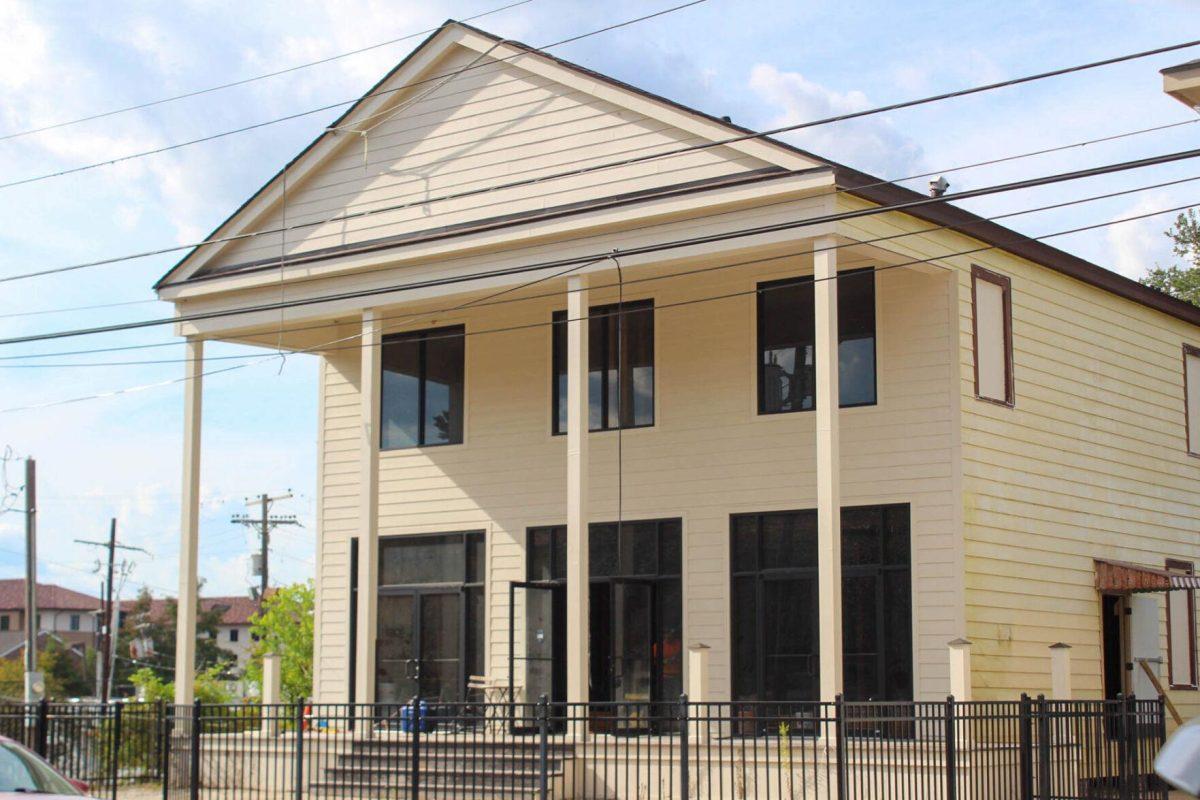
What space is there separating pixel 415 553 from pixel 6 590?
96.2m

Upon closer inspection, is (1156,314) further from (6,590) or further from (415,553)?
(6,590)

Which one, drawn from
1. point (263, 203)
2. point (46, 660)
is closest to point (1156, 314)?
point (263, 203)

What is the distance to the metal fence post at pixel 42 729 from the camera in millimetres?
20078

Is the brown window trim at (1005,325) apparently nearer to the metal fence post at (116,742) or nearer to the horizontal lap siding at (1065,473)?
the horizontal lap siding at (1065,473)

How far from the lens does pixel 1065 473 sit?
69.4ft

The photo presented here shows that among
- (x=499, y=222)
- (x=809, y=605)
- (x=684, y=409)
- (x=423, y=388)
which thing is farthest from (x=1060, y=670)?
(x=423, y=388)

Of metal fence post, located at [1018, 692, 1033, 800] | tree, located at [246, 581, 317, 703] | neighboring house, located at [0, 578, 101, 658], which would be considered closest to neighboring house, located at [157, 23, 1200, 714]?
metal fence post, located at [1018, 692, 1033, 800]

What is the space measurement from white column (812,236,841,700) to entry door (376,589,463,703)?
7.79 meters

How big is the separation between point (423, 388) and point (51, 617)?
99.5 meters

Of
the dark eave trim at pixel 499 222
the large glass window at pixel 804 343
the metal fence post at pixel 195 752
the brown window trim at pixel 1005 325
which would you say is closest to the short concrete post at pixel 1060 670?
the brown window trim at pixel 1005 325

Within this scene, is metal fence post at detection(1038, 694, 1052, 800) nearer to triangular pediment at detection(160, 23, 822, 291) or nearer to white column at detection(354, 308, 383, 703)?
triangular pediment at detection(160, 23, 822, 291)

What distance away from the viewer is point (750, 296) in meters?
20.8

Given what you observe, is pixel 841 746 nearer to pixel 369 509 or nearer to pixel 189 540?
pixel 369 509

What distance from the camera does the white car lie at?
1209cm
